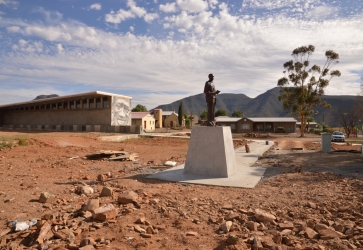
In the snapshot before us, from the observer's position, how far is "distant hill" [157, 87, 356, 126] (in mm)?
104375

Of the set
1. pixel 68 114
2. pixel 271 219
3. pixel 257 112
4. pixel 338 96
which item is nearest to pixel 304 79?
pixel 68 114

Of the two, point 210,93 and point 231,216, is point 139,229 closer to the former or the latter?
point 231,216

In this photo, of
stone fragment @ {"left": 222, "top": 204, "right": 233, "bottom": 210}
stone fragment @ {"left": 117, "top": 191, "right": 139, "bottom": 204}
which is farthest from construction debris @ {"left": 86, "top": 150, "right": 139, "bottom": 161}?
stone fragment @ {"left": 222, "top": 204, "right": 233, "bottom": 210}

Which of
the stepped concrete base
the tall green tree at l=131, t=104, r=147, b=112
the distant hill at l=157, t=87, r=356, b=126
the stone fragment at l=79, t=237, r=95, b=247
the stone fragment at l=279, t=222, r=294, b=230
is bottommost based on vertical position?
the stone fragment at l=79, t=237, r=95, b=247

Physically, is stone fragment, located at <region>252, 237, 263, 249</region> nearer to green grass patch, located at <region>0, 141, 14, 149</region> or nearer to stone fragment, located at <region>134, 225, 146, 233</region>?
stone fragment, located at <region>134, 225, 146, 233</region>

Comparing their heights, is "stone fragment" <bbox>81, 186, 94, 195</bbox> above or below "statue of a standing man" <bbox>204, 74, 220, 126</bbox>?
below

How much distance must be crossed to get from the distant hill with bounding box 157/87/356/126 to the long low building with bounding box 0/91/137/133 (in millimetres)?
78712

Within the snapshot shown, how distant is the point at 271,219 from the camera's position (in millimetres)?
4617

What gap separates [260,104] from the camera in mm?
150625

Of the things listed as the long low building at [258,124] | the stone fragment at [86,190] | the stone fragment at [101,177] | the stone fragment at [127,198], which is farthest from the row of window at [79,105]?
the stone fragment at [127,198]

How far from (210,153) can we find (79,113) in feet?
99.2

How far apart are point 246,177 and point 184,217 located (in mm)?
3754

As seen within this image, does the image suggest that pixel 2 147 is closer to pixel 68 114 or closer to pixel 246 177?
pixel 246 177

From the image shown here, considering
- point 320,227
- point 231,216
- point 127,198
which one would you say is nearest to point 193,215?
point 231,216
